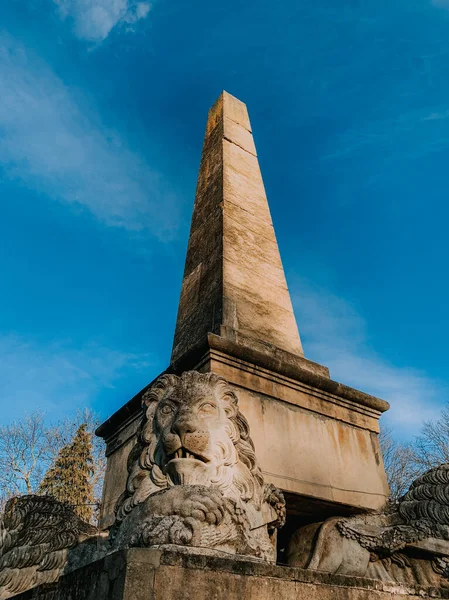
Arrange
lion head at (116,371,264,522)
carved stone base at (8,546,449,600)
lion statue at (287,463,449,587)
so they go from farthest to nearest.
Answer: lion statue at (287,463,449,587)
lion head at (116,371,264,522)
carved stone base at (8,546,449,600)

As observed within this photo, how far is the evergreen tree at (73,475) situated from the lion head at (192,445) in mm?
18625

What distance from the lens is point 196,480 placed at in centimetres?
312

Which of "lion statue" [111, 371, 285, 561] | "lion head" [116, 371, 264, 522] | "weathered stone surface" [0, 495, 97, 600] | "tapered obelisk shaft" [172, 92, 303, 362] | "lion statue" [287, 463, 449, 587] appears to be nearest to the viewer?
"lion statue" [111, 371, 285, 561]

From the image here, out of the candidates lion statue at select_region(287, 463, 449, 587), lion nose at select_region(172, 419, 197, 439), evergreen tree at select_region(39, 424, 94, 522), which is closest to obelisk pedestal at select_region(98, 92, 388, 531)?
lion statue at select_region(287, 463, 449, 587)

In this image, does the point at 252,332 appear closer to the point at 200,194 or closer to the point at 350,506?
the point at 350,506

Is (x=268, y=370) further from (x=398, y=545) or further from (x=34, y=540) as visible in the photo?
(x=34, y=540)

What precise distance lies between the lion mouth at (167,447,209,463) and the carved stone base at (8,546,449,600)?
2.40 ft

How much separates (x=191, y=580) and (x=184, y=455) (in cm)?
110

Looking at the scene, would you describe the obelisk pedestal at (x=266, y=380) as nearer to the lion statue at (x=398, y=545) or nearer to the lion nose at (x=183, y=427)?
the lion statue at (x=398, y=545)

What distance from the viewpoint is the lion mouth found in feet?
10.7

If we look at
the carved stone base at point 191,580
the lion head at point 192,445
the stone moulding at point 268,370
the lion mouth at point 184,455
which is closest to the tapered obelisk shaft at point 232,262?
the stone moulding at point 268,370

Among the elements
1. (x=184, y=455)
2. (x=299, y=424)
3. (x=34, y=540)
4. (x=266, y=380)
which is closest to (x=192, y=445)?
(x=184, y=455)

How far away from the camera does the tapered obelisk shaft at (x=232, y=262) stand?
5.86m

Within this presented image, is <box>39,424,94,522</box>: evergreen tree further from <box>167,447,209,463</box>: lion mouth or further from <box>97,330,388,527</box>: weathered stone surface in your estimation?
<box>167,447,209,463</box>: lion mouth
